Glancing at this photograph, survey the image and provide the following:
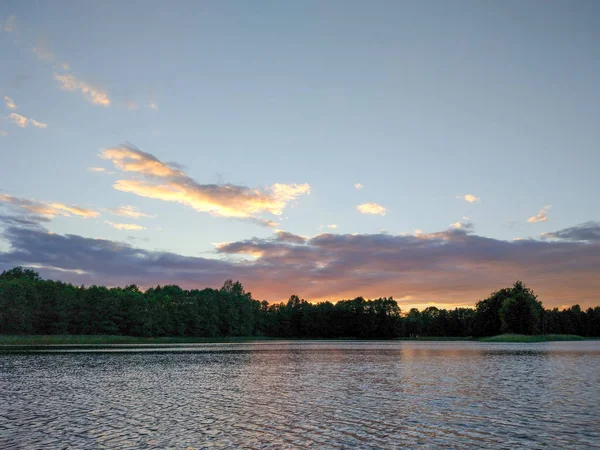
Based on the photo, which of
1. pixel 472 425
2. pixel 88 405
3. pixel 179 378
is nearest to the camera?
pixel 472 425

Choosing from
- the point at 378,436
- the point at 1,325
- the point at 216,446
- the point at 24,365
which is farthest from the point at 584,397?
the point at 1,325

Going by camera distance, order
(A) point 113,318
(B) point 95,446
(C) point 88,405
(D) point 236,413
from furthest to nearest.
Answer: (A) point 113,318 < (C) point 88,405 < (D) point 236,413 < (B) point 95,446

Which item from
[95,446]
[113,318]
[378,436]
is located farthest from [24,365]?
[113,318]

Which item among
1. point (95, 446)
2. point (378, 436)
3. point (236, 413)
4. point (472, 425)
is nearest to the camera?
point (95, 446)

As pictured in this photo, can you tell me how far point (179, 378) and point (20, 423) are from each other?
25709 millimetres

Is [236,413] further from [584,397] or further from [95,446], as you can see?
[584,397]

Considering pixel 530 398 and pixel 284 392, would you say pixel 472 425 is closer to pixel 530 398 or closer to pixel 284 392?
pixel 530 398

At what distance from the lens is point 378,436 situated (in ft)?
73.0

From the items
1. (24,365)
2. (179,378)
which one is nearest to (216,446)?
(179,378)

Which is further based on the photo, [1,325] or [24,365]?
[1,325]

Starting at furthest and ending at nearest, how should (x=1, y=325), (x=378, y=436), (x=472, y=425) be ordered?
(x=1, y=325) → (x=472, y=425) → (x=378, y=436)

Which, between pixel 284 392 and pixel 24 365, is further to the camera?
pixel 24 365

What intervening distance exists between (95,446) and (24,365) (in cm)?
5106

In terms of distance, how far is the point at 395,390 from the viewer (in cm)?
3956
